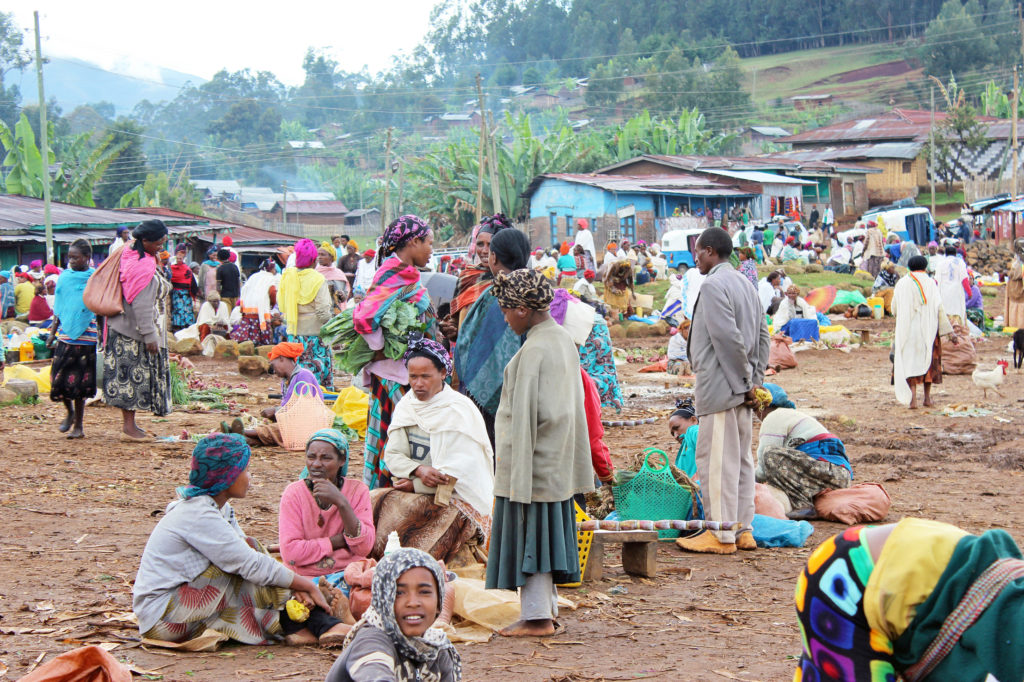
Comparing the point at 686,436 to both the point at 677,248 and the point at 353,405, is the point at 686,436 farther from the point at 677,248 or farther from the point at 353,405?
the point at 677,248

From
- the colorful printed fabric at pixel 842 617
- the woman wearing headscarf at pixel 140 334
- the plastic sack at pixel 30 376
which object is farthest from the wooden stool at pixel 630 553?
the plastic sack at pixel 30 376

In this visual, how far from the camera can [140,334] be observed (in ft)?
29.1

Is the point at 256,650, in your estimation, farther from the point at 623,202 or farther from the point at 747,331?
the point at 623,202

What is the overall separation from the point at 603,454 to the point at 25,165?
95.9ft

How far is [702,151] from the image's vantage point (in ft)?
166

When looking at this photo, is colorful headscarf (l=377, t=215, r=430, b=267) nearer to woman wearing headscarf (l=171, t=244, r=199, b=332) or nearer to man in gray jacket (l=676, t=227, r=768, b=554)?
man in gray jacket (l=676, t=227, r=768, b=554)

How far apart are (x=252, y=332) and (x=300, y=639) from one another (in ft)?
42.6

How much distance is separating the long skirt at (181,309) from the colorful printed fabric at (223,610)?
46.5 feet

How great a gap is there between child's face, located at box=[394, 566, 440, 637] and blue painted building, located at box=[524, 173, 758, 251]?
33572mm

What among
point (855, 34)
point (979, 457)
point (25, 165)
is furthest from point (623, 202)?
point (855, 34)

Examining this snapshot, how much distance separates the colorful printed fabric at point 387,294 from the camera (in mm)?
6051

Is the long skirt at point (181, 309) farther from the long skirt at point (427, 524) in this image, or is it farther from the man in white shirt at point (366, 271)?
the long skirt at point (427, 524)

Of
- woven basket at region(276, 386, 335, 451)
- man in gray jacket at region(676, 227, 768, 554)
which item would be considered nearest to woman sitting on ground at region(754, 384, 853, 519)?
man in gray jacket at region(676, 227, 768, 554)

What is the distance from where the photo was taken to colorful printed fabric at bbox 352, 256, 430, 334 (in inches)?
238
